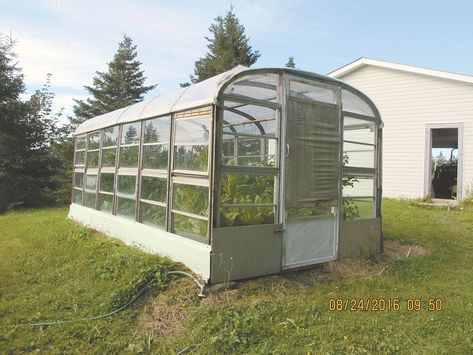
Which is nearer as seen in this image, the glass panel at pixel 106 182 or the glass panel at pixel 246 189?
the glass panel at pixel 246 189

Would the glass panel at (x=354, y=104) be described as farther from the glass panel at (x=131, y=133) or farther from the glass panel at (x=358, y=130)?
the glass panel at (x=131, y=133)

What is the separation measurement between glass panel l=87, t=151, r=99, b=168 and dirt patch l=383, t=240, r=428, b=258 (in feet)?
18.2

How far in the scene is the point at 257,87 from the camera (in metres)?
4.42

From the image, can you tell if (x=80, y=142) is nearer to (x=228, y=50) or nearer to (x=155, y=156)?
(x=155, y=156)

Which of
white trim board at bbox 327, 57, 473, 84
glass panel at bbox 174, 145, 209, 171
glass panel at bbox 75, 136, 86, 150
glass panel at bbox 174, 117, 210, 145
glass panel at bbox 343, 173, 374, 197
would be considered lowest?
glass panel at bbox 343, 173, 374, 197

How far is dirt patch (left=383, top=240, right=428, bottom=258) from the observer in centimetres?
556

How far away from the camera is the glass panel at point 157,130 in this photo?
4930 mm

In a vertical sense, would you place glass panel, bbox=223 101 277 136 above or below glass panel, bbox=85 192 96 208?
above

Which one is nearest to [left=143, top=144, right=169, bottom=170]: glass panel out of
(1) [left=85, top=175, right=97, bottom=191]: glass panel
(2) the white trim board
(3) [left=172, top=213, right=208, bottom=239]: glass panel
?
(3) [left=172, top=213, right=208, bottom=239]: glass panel

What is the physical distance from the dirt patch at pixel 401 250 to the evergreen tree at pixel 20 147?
10.3m

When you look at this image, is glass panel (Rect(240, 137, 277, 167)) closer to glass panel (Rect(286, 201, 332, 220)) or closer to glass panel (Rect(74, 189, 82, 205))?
glass panel (Rect(286, 201, 332, 220))

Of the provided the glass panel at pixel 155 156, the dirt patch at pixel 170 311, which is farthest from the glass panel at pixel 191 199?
the dirt patch at pixel 170 311

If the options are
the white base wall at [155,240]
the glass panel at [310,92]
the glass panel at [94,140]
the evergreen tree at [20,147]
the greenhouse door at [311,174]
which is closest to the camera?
the white base wall at [155,240]

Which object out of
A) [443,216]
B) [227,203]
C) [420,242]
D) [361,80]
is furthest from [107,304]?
[361,80]
